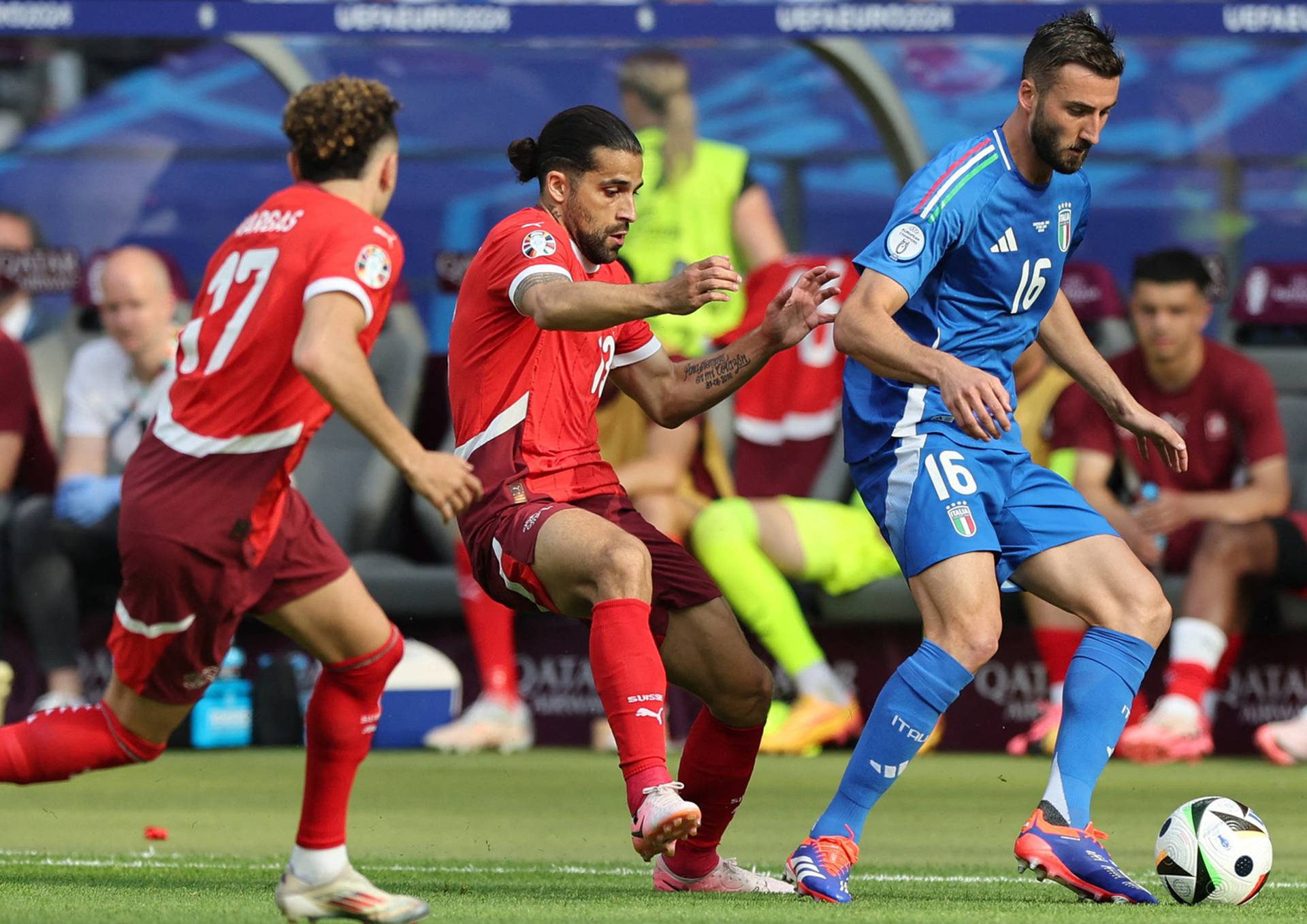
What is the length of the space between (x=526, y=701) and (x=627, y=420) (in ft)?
4.13

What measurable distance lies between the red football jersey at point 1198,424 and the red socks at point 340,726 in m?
4.55

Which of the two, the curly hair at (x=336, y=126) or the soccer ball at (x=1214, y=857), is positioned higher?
the curly hair at (x=336, y=126)

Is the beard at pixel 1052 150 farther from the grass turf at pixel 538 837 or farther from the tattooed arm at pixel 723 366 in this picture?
the grass turf at pixel 538 837

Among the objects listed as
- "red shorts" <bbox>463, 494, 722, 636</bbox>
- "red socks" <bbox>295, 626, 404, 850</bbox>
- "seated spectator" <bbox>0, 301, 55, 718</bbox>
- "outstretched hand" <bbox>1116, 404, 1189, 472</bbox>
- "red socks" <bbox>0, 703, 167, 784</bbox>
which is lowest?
"seated spectator" <bbox>0, 301, 55, 718</bbox>

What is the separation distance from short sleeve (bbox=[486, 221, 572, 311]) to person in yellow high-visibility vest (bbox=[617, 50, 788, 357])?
163 inches

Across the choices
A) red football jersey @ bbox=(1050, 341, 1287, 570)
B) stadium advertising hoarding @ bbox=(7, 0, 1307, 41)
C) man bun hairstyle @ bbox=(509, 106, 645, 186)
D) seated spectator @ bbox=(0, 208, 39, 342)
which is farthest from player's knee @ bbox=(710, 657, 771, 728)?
seated spectator @ bbox=(0, 208, 39, 342)

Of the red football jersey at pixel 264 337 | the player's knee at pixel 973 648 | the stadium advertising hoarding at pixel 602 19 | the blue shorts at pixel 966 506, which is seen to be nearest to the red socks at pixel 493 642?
the stadium advertising hoarding at pixel 602 19

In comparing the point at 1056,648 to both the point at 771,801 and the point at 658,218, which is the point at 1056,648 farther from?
the point at 658,218

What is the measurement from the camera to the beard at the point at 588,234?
5.23 m

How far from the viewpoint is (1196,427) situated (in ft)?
28.3

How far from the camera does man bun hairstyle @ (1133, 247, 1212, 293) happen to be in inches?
337

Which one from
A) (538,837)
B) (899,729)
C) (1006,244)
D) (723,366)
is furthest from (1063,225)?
(538,837)

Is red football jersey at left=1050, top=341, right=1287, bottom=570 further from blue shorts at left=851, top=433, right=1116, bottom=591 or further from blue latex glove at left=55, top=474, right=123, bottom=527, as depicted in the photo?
blue latex glove at left=55, top=474, right=123, bottom=527

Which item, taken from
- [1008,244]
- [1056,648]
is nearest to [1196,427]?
[1056,648]
